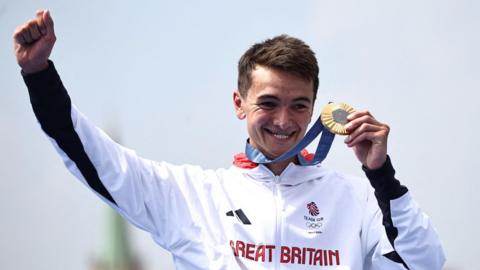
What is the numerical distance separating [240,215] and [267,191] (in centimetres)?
23

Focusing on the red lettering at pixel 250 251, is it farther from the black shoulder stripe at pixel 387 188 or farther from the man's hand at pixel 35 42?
the man's hand at pixel 35 42

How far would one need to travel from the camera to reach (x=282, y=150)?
4188 millimetres

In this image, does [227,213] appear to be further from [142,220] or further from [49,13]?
[49,13]

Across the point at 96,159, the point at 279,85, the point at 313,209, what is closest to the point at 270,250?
the point at 313,209

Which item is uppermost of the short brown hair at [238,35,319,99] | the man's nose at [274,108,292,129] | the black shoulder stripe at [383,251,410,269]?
the short brown hair at [238,35,319,99]

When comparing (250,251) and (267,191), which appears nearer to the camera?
(250,251)

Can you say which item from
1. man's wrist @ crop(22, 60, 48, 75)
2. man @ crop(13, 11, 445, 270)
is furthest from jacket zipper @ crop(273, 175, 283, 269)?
man's wrist @ crop(22, 60, 48, 75)

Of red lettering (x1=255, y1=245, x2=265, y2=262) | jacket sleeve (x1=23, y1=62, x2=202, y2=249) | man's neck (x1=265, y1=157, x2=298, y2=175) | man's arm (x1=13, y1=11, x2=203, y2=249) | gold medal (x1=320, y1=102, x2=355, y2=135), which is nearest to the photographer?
man's arm (x1=13, y1=11, x2=203, y2=249)

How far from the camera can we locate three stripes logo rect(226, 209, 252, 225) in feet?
13.4

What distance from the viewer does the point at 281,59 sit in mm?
4184

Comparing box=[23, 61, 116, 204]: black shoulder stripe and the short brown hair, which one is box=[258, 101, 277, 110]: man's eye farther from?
box=[23, 61, 116, 204]: black shoulder stripe

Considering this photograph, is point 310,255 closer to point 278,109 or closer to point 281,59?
point 278,109

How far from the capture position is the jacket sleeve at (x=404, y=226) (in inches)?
147

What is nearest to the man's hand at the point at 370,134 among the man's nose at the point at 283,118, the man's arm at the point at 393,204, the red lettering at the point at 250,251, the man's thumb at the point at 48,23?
the man's arm at the point at 393,204
